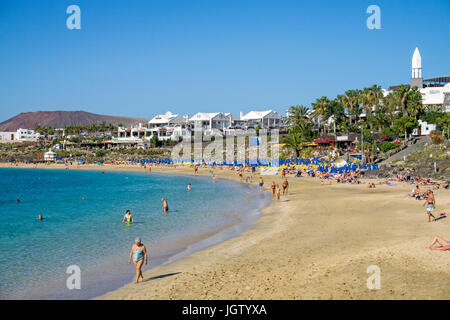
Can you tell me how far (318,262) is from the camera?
10.2 m

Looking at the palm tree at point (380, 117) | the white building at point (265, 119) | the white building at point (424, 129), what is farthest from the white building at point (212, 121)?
the white building at point (424, 129)

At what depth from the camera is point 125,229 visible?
17594 millimetres

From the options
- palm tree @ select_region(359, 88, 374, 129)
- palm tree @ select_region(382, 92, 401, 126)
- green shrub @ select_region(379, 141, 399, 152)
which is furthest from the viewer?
palm tree @ select_region(359, 88, 374, 129)

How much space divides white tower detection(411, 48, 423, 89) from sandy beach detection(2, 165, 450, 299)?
70.1m

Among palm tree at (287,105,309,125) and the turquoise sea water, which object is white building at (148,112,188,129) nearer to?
palm tree at (287,105,309,125)

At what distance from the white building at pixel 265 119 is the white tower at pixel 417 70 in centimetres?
3036

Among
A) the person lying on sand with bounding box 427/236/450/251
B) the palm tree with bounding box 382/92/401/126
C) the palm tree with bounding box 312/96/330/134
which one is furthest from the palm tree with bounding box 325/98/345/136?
the person lying on sand with bounding box 427/236/450/251

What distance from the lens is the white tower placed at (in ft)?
255

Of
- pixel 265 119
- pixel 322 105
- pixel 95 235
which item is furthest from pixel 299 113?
pixel 95 235

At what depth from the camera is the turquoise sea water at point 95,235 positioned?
34.0ft
